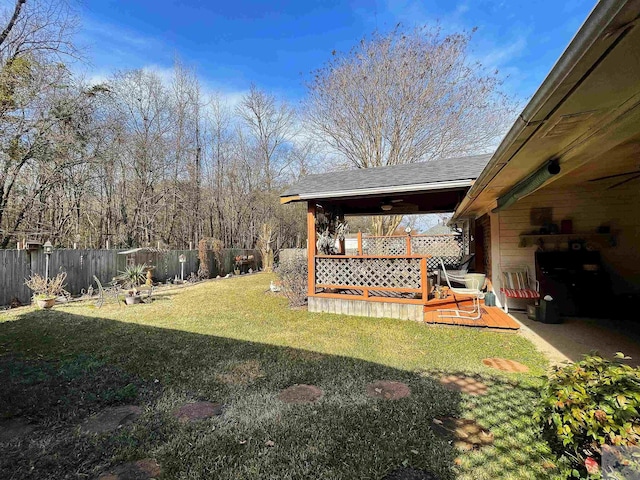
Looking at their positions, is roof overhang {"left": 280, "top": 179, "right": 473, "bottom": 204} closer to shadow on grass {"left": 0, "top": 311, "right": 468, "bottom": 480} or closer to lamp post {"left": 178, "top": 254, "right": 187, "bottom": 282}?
shadow on grass {"left": 0, "top": 311, "right": 468, "bottom": 480}

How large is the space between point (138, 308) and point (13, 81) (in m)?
5.72

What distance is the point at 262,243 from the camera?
17672 millimetres

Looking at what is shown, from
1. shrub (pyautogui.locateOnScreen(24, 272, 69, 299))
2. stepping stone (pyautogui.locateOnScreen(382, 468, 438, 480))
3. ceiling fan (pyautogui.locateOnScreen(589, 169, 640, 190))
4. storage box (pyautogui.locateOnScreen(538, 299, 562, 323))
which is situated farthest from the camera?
shrub (pyautogui.locateOnScreen(24, 272, 69, 299))

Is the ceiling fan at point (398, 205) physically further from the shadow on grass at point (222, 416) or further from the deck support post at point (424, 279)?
the shadow on grass at point (222, 416)

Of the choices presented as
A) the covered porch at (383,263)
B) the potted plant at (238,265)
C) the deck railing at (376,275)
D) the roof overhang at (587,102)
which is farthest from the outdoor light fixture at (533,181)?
the potted plant at (238,265)

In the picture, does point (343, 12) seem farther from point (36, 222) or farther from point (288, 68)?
point (36, 222)

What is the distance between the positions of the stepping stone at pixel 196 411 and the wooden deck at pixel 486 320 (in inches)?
153

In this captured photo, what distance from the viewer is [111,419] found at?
247 cm

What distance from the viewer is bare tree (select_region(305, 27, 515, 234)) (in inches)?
490

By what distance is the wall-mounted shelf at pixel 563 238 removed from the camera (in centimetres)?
518

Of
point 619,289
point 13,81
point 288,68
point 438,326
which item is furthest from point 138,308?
point 288,68

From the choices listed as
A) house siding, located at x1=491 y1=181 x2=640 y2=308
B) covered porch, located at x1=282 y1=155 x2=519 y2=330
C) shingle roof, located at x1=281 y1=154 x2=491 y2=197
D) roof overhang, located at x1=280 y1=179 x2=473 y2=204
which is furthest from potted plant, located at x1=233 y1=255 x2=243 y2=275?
house siding, located at x1=491 y1=181 x2=640 y2=308

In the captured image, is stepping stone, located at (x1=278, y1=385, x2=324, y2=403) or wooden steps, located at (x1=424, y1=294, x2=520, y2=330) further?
wooden steps, located at (x1=424, y1=294, x2=520, y2=330)

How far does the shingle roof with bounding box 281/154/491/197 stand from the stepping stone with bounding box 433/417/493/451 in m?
4.22
